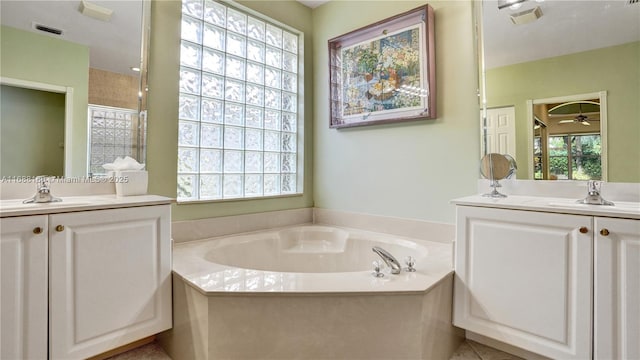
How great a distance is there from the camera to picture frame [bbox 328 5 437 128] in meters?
2.23

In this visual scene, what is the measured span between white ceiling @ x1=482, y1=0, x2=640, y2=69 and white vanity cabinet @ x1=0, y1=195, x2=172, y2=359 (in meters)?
2.17

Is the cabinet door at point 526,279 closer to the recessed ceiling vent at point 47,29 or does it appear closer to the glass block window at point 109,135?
the glass block window at point 109,135

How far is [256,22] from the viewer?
8.64 ft

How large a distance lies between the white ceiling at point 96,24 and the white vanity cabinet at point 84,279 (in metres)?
0.92

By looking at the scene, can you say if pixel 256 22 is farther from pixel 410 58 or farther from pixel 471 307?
pixel 471 307

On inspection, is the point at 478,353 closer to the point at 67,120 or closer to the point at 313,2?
the point at 67,120

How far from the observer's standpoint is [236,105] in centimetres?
250

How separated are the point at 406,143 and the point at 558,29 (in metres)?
1.08

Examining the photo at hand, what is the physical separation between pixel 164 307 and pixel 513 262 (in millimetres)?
1730

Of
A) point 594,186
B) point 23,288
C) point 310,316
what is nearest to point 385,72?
point 594,186

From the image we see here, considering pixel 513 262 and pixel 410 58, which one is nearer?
pixel 513 262

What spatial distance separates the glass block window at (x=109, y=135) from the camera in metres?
1.79

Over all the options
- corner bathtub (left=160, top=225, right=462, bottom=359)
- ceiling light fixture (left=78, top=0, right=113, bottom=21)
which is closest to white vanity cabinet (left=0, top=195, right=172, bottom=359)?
corner bathtub (left=160, top=225, right=462, bottom=359)

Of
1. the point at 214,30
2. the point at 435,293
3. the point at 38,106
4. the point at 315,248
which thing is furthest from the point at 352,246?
the point at 38,106
